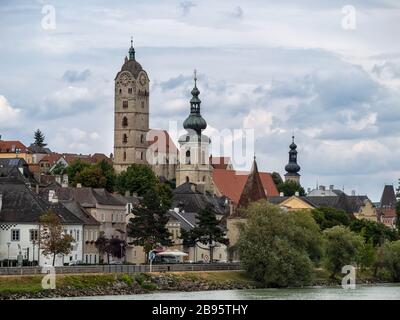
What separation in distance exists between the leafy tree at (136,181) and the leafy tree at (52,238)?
6969 centimetres

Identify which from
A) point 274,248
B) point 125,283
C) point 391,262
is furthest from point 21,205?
point 391,262

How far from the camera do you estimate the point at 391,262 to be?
389 ft

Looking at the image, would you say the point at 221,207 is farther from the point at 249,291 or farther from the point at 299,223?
the point at 249,291

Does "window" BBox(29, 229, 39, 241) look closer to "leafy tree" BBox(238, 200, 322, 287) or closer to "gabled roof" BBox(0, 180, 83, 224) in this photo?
"gabled roof" BBox(0, 180, 83, 224)

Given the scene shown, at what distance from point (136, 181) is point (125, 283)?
8715 cm

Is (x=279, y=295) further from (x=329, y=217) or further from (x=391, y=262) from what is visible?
(x=329, y=217)

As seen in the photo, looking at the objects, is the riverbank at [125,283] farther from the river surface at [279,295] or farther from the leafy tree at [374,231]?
the leafy tree at [374,231]

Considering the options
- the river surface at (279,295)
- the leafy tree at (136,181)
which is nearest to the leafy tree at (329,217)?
the leafy tree at (136,181)

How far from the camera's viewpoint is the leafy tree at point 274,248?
9794 centimetres

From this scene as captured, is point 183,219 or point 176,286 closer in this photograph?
point 176,286

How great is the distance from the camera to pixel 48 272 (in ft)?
275

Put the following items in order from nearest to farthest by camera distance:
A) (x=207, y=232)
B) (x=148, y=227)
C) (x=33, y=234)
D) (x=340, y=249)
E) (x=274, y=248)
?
(x=274, y=248), (x=33, y=234), (x=340, y=249), (x=148, y=227), (x=207, y=232)
